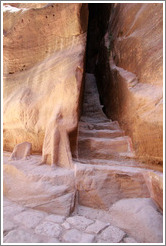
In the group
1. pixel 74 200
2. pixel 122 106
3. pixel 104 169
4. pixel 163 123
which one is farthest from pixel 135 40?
pixel 74 200

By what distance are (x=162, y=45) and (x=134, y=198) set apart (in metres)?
3.19

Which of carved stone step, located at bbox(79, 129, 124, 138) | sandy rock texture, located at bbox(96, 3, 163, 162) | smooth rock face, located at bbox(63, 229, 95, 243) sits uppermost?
sandy rock texture, located at bbox(96, 3, 163, 162)

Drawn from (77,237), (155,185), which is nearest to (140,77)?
(155,185)

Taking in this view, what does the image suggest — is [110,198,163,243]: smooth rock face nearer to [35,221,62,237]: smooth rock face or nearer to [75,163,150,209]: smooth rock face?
[75,163,150,209]: smooth rock face

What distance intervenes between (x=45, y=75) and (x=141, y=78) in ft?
8.57

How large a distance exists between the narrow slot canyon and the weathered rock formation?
0.02 metres

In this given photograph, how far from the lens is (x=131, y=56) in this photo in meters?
5.04

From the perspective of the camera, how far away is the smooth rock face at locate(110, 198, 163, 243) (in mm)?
A: 2621

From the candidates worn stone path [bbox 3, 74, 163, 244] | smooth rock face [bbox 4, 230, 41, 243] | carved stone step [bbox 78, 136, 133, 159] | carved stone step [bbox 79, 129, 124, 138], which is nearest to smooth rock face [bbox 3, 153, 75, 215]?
worn stone path [bbox 3, 74, 163, 244]

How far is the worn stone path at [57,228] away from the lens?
2.53 m

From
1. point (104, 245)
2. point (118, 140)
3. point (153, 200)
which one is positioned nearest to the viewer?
point (104, 245)

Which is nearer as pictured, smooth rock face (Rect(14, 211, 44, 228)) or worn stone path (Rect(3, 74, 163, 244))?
worn stone path (Rect(3, 74, 163, 244))

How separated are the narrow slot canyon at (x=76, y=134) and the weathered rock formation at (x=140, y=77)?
0.02 metres

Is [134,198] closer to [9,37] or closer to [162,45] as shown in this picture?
[162,45]
